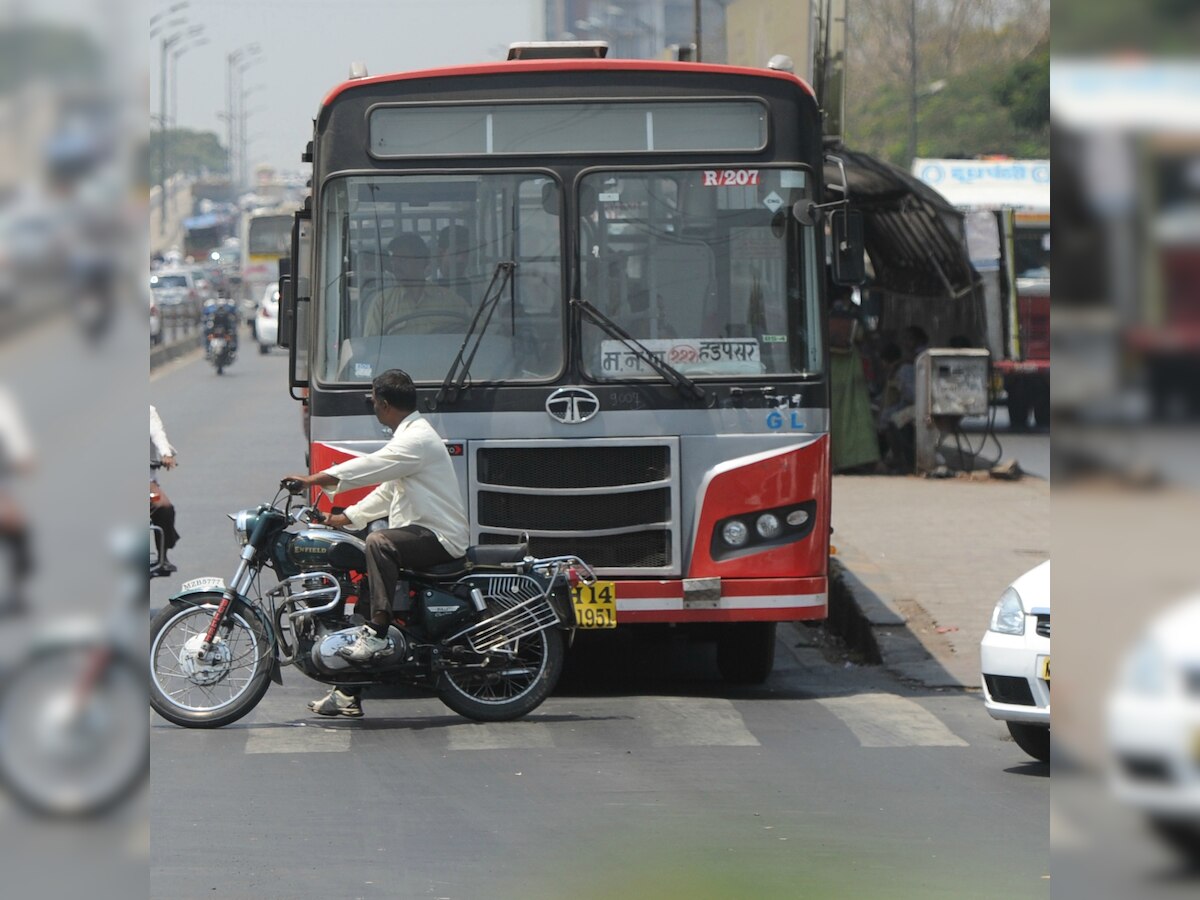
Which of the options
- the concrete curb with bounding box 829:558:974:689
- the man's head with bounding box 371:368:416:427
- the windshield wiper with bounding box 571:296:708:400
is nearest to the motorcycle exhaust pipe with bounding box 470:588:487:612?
the man's head with bounding box 371:368:416:427

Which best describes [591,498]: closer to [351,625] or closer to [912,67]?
[351,625]

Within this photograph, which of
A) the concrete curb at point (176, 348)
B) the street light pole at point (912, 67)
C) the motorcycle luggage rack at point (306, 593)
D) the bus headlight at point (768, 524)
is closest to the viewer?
Result: the motorcycle luggage rack at point (306, 593)

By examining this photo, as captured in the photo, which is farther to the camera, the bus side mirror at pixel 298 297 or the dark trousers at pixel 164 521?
the dark trousers at pixel 164 521

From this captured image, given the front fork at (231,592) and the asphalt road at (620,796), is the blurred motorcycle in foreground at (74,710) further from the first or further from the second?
the front fork at (231,592)

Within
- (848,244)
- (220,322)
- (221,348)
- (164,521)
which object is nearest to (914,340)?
(164,521)

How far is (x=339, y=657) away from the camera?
7.59 meters

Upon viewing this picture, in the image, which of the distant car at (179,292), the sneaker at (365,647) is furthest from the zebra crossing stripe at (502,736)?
the distant car at (179,292)

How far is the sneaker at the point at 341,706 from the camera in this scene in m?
7.95

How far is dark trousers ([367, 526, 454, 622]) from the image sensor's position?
7.60 m

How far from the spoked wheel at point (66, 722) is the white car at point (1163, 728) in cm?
64

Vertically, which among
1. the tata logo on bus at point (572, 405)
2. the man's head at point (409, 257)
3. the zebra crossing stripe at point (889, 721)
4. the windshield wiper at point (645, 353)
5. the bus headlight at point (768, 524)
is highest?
the man's head at point (409, 257)

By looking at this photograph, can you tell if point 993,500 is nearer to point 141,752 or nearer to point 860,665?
point 860,665

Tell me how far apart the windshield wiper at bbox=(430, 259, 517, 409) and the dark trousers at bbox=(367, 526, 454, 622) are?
0.80 meters

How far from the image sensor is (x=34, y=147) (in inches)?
42.4
